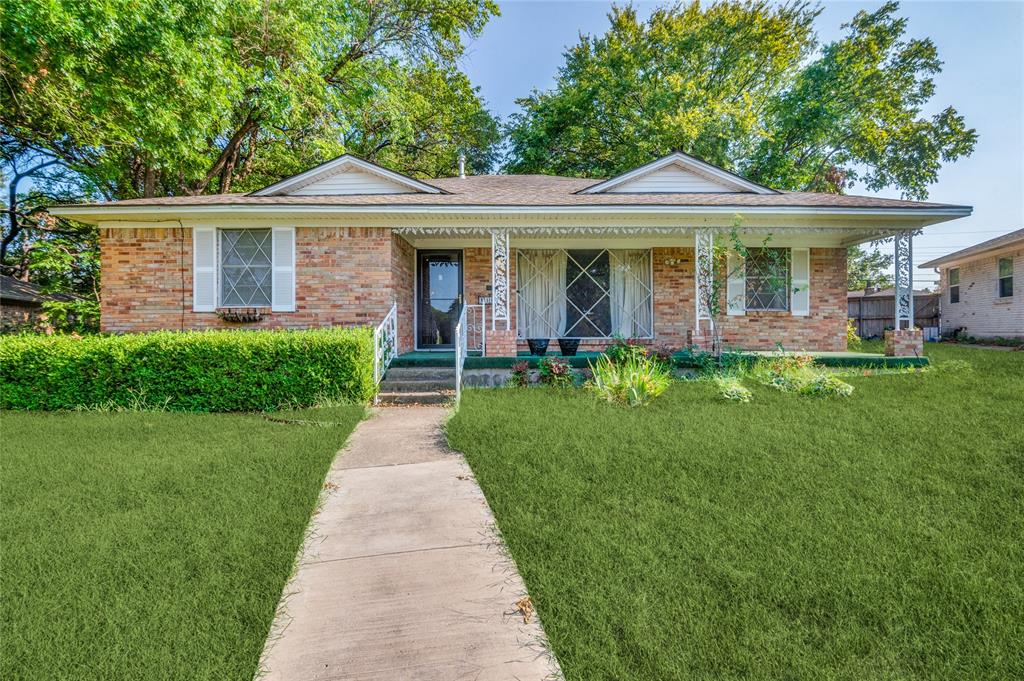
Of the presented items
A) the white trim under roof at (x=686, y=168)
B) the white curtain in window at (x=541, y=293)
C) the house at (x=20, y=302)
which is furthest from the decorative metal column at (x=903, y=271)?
the house at (x=20, y=302)

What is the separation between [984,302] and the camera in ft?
50.1

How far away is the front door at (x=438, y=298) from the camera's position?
9.82 meters

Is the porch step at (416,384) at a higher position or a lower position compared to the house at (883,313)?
lower

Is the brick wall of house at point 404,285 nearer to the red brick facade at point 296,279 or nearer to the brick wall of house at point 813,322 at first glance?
the red brick facade at point 296,279

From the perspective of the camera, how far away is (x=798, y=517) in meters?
2.70

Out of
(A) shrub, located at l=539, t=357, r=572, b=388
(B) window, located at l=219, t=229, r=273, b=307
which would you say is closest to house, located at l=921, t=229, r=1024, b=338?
(A) shrub, located at l=539, t=357, r=572, b=388

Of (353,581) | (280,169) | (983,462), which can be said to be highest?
(280,169)

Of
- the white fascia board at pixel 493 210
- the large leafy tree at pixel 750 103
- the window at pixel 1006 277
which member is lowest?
the window at pixel 1006 277

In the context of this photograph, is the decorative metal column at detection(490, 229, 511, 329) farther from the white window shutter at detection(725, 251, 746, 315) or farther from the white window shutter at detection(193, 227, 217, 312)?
the white window shutter at detection(193, 227, 217, 312)

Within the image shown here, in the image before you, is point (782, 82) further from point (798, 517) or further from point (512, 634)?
point (512, 634)

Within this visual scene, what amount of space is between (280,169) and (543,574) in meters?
16.9

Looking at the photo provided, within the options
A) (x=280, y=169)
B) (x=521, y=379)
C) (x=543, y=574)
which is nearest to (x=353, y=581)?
(x=543, y=574)

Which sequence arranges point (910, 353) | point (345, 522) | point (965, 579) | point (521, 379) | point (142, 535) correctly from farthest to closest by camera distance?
point (910, 353) < point (521, 379) < point (345, 522) < point (142, 535) < point (965, 579)

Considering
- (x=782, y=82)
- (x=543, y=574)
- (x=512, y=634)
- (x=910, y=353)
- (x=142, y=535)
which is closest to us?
(x=512, y=634)
